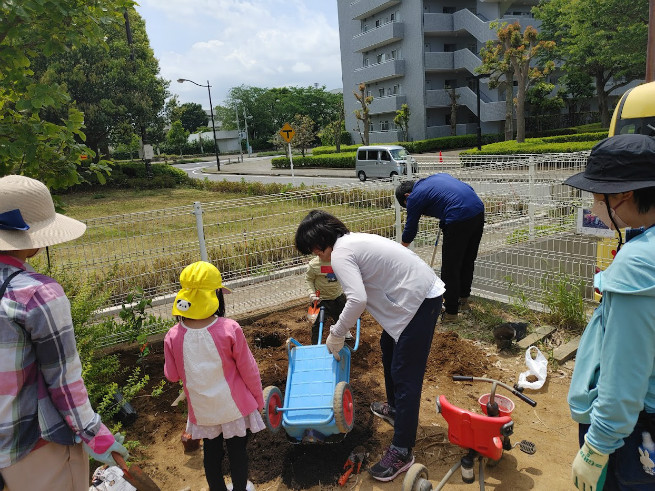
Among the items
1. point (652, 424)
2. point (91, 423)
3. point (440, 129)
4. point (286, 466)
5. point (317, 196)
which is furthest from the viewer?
point (440, 129)

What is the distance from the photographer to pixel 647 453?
148 centimetres

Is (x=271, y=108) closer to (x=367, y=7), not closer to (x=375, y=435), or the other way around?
(x=367, y=7)

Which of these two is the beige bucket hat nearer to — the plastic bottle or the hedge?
the plastic bottle

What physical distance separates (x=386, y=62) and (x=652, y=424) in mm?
36509

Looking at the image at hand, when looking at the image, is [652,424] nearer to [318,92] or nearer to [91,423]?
[91,423]

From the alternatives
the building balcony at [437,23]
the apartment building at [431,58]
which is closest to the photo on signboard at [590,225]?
the apartment building at [431,58]

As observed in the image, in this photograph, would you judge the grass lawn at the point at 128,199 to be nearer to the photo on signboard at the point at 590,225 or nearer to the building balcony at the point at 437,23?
the photo on signboard at the point at 590,225

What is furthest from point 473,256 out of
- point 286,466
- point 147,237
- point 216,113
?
point 216,113

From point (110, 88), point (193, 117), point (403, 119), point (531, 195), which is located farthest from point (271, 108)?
point (531, 195)

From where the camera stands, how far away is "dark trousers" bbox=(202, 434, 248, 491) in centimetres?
260

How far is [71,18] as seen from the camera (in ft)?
11.1

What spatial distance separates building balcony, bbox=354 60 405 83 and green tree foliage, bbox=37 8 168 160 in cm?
1715

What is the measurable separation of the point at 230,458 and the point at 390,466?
0.96 metres

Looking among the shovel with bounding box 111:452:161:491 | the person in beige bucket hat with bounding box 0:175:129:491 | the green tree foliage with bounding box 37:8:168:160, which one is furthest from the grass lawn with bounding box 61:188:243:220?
the person in beige bucket hat with bounding box 0:175:129:491
